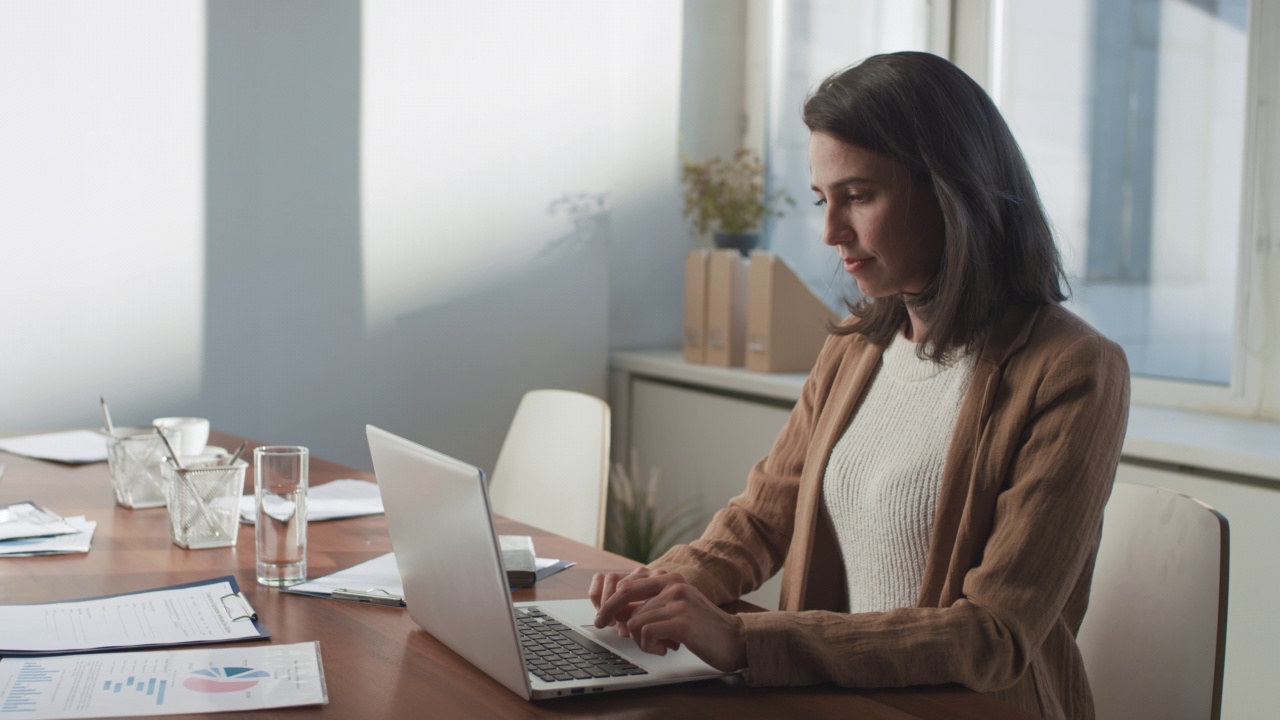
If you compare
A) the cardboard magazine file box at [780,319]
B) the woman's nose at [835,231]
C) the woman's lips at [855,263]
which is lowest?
the cardboard magazine file box at [780,319]

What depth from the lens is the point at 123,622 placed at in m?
1.20

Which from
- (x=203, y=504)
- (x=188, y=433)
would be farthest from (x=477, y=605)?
(x=188, y=433)

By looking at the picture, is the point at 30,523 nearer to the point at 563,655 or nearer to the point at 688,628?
the point at 563,655

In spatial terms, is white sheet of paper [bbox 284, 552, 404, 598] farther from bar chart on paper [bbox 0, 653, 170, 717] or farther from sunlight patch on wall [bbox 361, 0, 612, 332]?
sunlight patch on wall [bbox 361, 0, 612, 332]

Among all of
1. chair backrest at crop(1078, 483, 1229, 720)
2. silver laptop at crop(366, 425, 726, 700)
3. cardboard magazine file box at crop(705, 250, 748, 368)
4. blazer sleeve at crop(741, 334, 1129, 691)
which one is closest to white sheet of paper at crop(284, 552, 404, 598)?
silver laptop at crop(366, 425, 726, 700)

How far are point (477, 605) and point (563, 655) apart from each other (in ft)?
0.37

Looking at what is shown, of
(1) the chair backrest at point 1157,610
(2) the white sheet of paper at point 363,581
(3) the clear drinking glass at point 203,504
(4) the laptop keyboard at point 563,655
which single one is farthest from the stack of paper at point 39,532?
(1) the chair backrest at point 1157,610

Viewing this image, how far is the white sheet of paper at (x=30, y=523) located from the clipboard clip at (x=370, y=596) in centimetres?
50

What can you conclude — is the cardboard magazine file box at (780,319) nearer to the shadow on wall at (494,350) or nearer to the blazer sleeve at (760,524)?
the shadow on wall at (494,350)

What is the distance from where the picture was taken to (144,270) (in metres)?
2.82

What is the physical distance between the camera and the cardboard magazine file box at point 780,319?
307 centimetres

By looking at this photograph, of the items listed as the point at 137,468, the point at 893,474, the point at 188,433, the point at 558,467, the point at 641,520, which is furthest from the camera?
the point at 641,520

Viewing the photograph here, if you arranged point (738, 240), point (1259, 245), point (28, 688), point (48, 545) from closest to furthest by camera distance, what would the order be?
point (28, 688) < point (48, 545) < point (1259, 245) < point (738, 240)

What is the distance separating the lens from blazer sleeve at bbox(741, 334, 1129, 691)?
3.46 ft
